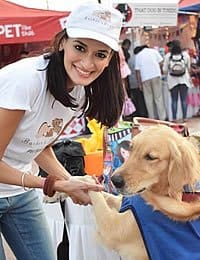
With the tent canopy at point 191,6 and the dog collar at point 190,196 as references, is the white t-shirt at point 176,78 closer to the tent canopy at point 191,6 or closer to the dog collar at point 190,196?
the tent canopy at point 191,6

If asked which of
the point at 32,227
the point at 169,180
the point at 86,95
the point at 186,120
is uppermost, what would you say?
the point at 86,95

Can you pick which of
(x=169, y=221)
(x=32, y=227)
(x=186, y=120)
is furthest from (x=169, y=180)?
(x=186, y=120)

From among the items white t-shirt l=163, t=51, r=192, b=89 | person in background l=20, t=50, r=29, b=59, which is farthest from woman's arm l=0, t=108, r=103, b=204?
white t-shirt l=163, t=51, r=192, b=89

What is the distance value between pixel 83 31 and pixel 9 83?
1.08 feet

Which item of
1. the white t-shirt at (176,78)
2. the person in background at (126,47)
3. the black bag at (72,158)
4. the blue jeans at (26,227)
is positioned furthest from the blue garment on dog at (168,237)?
the person in background at (126,47)

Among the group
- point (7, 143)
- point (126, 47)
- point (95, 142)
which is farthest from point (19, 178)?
point (126, 47)

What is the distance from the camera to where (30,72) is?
1.89m

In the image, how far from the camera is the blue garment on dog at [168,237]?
6.57ft

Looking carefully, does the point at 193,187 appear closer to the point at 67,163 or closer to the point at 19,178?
the point at 19,178

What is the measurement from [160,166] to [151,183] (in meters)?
0.08

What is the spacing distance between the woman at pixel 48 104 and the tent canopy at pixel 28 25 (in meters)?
5.17

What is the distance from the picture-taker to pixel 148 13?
356 inches

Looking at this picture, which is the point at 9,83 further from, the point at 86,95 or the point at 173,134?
the point at 173,134

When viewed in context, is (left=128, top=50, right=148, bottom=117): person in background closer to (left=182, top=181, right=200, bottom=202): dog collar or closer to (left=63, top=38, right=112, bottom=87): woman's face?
(left=182, top=181, right=200, bottom=202): dog collar
